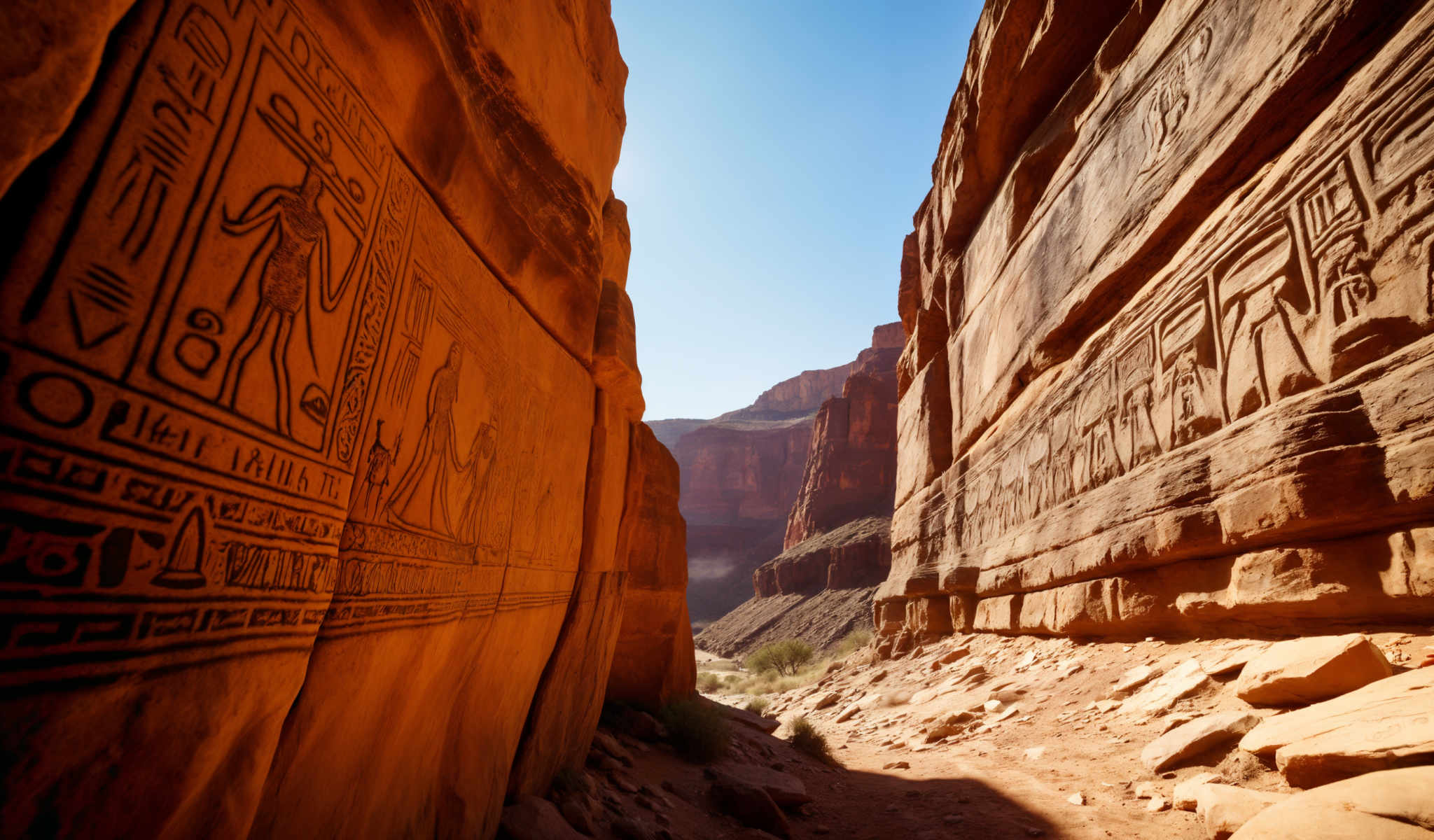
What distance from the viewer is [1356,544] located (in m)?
3.72

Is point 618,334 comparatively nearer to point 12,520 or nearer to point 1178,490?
point 12,520

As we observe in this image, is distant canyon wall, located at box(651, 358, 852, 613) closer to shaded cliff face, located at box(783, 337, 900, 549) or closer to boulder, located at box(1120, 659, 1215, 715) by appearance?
shaded cliff face, located at box(783, 337, 900, 549)

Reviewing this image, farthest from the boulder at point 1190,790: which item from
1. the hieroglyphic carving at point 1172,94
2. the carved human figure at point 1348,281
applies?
the hieroglyphic carving at point 1172,94

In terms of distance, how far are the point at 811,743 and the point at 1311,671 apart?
454 cm

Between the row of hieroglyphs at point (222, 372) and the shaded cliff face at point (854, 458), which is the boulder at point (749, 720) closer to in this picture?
the row of hieroglyphs at point (222, 372)

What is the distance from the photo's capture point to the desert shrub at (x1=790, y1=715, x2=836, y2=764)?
6.54m

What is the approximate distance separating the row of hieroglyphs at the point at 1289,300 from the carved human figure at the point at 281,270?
4.97 meters

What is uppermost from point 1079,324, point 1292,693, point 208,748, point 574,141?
point 1079,324

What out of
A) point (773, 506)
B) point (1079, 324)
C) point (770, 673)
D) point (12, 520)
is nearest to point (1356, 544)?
point (1079, 324)

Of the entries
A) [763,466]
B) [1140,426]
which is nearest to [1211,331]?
[1140,426]

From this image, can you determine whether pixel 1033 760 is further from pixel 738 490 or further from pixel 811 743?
pixel 738 490

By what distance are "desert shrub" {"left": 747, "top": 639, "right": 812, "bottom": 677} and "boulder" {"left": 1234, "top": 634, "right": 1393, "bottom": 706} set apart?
16.7 meters

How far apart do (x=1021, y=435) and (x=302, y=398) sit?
8.89 m

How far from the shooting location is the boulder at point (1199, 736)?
335 centimetres
